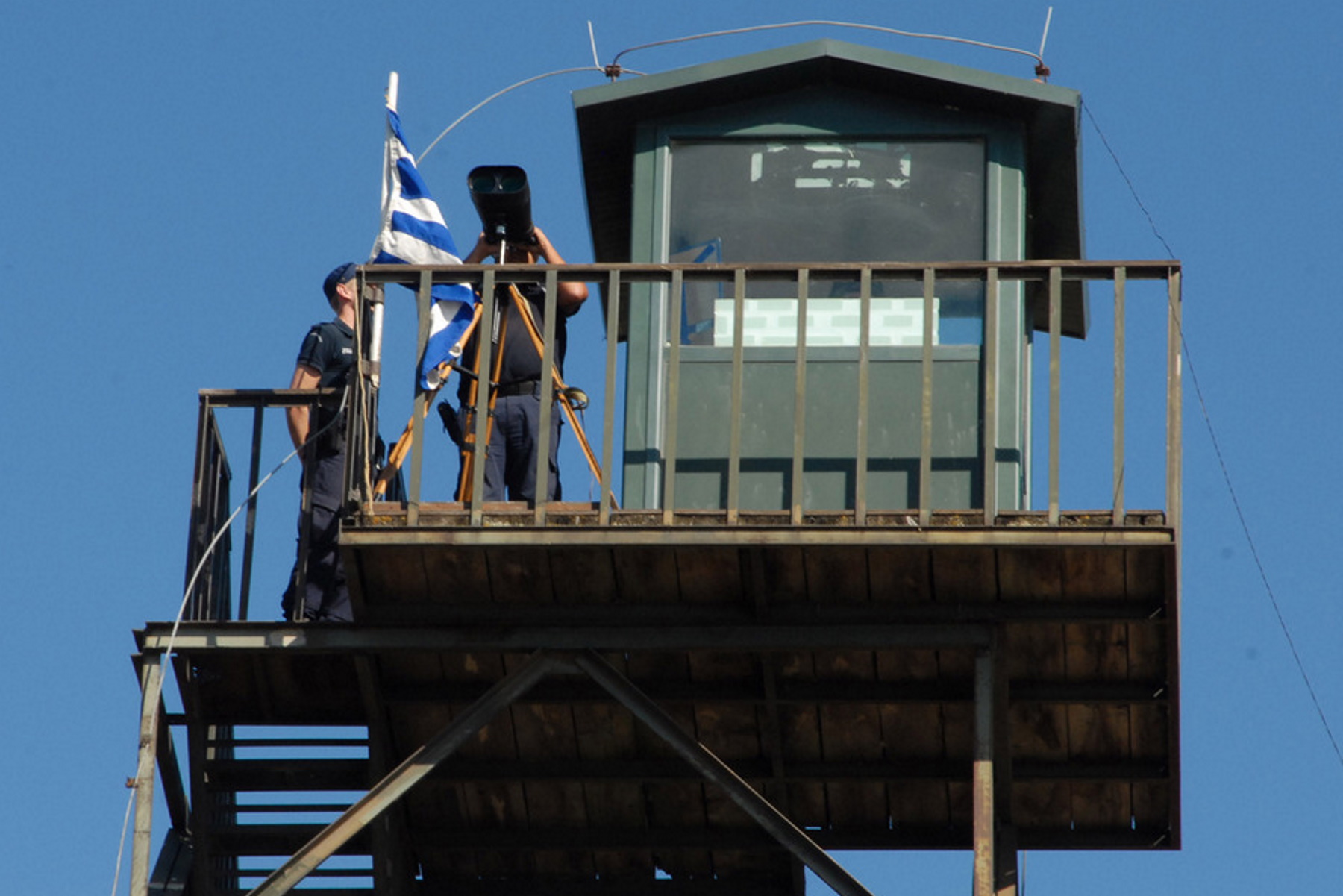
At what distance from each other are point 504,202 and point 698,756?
10.3 ft

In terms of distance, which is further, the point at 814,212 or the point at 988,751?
the point at 814,212

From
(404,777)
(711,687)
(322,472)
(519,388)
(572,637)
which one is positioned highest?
(519,388)

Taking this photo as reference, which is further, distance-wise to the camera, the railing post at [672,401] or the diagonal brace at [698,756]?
the diagonal brace at [698,756]

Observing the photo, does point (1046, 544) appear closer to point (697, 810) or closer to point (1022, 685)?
point (1022, 685)

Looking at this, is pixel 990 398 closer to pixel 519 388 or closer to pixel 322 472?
pixel 519 388

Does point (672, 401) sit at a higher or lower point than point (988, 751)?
higher

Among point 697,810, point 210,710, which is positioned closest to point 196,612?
point 210,710

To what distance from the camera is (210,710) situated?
14242mm

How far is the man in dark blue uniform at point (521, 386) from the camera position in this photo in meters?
13.9

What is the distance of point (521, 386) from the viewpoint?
14.2m

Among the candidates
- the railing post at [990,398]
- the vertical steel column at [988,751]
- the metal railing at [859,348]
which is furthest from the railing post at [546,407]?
the vertical steel column at [988,751]

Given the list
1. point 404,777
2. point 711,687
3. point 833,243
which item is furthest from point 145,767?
point 833,243

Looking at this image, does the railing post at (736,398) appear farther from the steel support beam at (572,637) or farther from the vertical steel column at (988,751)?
the vertical steel column at (988,751)

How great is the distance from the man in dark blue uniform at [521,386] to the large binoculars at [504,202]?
0.18 feet
